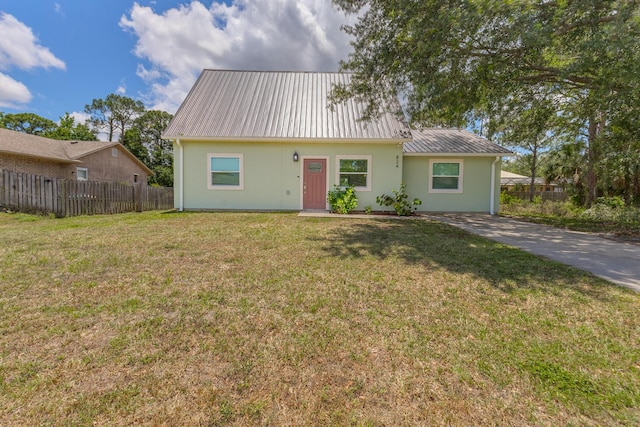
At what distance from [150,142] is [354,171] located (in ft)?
128

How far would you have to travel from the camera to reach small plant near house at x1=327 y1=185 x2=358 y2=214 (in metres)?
9.81

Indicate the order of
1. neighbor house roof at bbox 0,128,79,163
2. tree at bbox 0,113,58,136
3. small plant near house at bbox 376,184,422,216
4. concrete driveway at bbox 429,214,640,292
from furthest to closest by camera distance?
tree at bbox 0,113,58,136 → neighbor house roof at bbox 0,128,79,163 → small plant near house at bbox 376,184,422,216 → concrete driveway at bbox 429,214,640,292

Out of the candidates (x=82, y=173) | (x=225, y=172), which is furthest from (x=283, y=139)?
(x=82, y=173)

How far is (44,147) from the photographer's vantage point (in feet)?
55.2

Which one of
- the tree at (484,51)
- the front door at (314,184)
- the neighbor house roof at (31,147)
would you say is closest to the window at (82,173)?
the neighbor house roof at (31,147)

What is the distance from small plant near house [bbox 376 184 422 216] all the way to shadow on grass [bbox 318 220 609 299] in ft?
9.41

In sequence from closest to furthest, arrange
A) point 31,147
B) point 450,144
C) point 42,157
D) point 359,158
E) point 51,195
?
1. point 51,195
2. point 359,158
3. point 450,144
4. point 42,157
5. point 31,147

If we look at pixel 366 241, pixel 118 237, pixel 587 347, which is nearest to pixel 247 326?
pixel 587 347

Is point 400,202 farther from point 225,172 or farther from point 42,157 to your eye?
point 42,157

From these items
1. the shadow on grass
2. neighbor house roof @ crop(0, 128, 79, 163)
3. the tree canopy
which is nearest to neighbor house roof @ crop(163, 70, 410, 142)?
the shadow on grass

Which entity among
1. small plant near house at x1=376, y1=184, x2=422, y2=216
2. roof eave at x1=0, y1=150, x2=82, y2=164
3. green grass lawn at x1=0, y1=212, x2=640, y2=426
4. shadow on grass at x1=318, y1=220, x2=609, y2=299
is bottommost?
green grass lawn at x1=0, y1=212, x2=640, y2=426

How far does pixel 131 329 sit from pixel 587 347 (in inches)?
140

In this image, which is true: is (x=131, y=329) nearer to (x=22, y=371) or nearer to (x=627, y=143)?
(x=22, y=371)

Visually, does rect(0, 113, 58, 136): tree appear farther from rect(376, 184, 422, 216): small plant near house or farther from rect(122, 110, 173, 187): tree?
rect(376, 184, 422, 216): small plant near house
